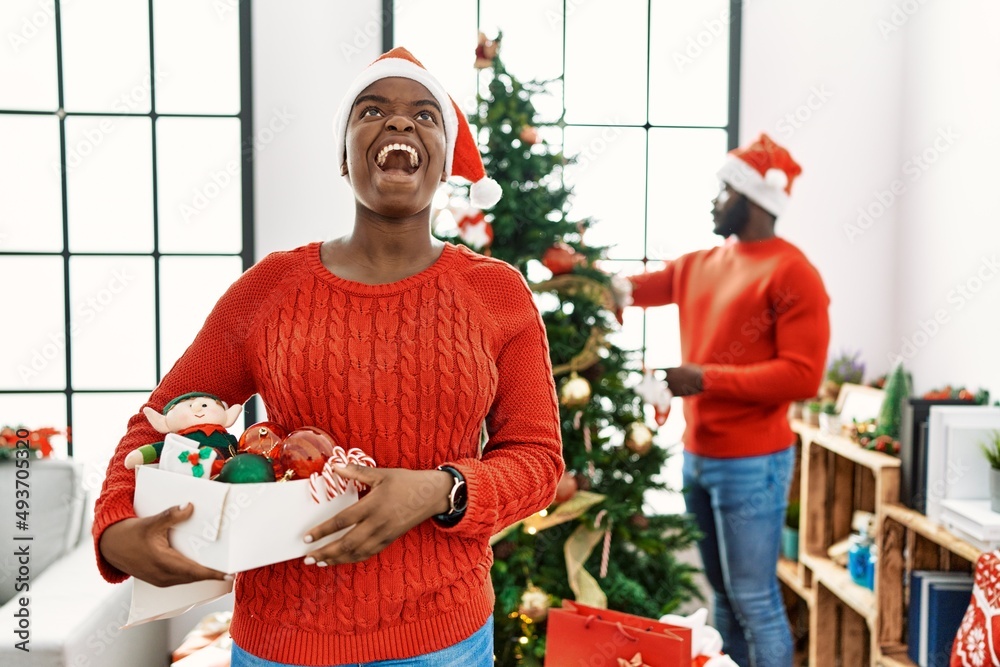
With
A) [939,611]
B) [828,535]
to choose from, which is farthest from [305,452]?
[828,535]

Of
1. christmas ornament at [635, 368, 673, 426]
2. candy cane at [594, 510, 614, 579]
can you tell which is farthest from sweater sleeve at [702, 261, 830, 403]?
candy cane at [594, 510, 614, 579]

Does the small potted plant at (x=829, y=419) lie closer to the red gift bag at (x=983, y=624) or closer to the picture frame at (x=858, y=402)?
the picture frame at (x=858, y=402)

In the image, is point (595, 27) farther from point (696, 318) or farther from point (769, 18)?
point (696, 318)

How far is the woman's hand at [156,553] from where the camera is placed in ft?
2.54

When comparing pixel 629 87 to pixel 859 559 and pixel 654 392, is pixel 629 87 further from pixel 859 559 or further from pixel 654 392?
pixel 859 559

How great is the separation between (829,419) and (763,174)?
101cm

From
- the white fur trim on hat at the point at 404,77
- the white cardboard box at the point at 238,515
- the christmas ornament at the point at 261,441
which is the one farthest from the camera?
the white fur trim on hat at the point at 404,77

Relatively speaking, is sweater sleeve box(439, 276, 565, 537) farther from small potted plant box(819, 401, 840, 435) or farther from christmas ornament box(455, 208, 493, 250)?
small potted plant box(819, 401, 840, 435)

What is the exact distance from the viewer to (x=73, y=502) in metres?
2.26

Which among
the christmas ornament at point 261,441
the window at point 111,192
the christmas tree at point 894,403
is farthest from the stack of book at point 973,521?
the window at point 111,192

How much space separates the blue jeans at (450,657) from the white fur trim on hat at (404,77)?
0.60m

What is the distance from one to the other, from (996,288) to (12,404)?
342 centimetres

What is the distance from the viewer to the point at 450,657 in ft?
2.95

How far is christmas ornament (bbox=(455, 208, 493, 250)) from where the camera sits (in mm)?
1926
